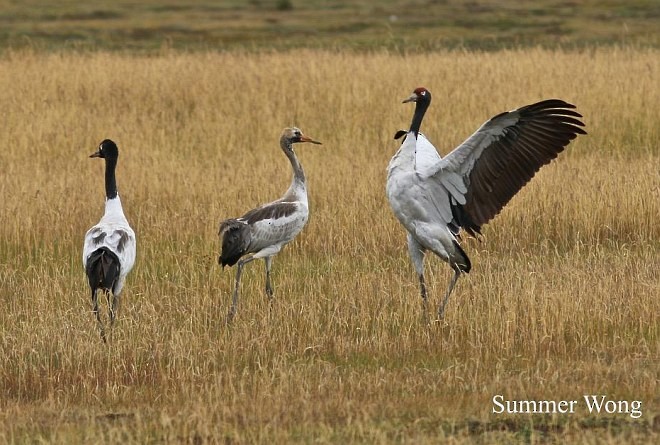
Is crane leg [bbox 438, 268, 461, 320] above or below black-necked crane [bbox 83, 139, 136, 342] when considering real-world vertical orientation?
below

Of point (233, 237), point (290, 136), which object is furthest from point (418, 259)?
point (290, 136)

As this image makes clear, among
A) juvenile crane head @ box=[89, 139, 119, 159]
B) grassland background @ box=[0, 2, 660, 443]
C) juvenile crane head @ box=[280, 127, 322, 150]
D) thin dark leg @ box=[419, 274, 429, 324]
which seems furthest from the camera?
juvenile crane head @ box=[280, 127, 322, 150]

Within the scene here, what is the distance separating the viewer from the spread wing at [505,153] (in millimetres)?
8812

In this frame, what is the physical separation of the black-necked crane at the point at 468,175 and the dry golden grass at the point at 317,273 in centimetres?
50

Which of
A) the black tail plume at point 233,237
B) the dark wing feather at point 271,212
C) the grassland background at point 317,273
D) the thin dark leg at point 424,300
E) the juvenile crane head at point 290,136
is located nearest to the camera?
the grassland background at point 317,273

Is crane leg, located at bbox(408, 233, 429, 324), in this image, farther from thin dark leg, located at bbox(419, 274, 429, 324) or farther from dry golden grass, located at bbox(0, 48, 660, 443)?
dry golden grass, located at bbox(0, 48, 660, 443)

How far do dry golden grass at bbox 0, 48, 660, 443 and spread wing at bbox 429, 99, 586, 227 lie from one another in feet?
2.65

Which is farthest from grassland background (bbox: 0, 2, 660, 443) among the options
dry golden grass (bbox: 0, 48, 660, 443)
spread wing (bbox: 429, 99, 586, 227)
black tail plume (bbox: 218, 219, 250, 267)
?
spread wing (bbox: 429, 99, 586, 227)

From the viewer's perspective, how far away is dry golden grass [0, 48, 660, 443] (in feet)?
22.6

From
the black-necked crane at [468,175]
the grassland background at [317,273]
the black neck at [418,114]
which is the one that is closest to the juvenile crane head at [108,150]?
the grassland background at [317,273]

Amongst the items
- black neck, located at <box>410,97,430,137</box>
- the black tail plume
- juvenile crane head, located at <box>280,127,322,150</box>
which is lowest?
the black tail plume

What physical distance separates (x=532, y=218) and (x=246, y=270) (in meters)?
3.01

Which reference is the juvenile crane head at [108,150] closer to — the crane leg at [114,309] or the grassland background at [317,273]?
the grassland background at [317,273]

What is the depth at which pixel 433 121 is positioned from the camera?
16.9 metres
